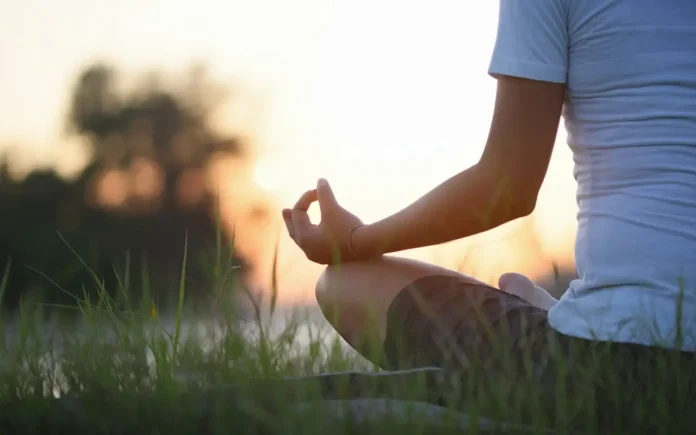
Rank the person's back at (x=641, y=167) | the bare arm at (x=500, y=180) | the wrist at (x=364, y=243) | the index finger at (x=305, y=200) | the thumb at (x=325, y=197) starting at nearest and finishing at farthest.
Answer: the person's back at (x=641, y=167), the bare arm at (x=500, y=180), the wrist at (x=364, y=243), the thumb at (x=325, y=197), the index finger at (x=305, y=200)

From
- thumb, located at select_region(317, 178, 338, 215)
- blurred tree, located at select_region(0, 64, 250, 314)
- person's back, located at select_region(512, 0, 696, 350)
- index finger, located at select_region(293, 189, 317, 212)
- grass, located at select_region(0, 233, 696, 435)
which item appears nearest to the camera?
grass, located at select_region(0, 233, 696, 435)

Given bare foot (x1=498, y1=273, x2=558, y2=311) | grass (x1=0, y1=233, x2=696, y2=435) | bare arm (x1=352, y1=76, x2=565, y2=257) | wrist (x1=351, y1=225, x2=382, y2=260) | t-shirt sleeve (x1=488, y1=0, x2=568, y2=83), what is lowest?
grass (x1=0, y1=233, x2=696, y2=435)

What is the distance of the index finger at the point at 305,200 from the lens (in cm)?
241

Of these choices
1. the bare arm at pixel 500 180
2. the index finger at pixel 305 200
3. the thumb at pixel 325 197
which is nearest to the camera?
the bare arm at pixel 500 180

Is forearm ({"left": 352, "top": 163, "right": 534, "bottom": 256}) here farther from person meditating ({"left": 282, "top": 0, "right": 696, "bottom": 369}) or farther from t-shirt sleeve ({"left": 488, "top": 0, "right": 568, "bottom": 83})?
Result: t-shirt sleeve ({"left": 488, "top": 0, "right": 568, "bottom": 83})

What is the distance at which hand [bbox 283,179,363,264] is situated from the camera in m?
2.24

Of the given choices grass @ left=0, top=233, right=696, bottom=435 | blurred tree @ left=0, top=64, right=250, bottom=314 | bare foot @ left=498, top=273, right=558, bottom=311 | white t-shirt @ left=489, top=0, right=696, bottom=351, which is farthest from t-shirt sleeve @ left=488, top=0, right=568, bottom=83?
blurred tree @ left=0, top=64, right=250, bottom=314

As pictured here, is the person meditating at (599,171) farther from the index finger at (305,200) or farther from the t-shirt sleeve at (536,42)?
the index finger at (305,200)

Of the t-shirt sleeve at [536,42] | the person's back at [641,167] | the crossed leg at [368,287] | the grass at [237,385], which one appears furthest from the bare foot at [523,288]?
the t-shirt sleeve at [536,42]

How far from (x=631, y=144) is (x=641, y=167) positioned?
46 mm

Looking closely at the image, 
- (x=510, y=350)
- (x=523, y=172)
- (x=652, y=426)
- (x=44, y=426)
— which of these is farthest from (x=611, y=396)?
(x=44, y=426)

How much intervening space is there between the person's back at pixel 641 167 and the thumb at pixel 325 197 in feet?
2.18

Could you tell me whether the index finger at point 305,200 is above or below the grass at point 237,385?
above

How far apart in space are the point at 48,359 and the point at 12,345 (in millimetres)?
138
